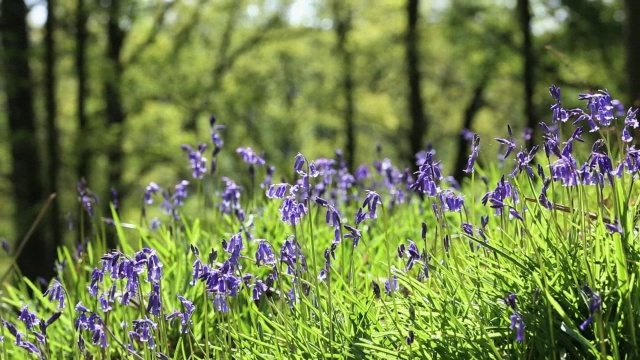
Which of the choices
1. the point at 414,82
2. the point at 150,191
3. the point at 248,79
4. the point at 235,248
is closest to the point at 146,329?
the point at 235,248

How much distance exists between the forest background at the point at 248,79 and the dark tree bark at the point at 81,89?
30 millimetres

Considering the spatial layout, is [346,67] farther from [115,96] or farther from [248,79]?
[115,96]

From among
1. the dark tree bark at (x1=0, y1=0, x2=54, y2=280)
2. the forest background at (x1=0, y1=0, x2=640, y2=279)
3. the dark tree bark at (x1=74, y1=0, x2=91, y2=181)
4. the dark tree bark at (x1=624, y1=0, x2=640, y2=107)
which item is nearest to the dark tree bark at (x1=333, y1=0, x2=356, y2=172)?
the forest background at (x1=0, y1=0, x2=640, y2=279)

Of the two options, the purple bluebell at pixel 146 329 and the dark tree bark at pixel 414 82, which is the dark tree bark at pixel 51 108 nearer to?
the dark tree bark at pixel 414 82

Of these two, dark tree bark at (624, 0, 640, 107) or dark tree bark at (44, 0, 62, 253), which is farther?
dark tree bark at (44, 0, 62, 253)

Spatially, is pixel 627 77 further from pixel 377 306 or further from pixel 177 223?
pixel 377 306

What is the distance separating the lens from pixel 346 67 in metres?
25.3

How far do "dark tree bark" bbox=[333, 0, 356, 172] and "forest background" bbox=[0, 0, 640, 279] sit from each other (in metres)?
0.05

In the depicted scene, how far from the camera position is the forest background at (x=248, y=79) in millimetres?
13328

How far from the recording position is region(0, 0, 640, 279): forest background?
1333cm

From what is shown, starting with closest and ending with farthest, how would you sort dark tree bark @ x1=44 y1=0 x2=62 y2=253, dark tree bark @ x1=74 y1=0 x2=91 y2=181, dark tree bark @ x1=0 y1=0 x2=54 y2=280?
1. dark tree bark @ x1=0 y1=0 x2=54 y2=280
2. dark tree bark @ x1=44 y1=0 x2=62 y2=253
3. dark tree bark @ x1=74 y1=0 x2=91 y2=181

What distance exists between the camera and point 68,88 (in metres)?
27.7

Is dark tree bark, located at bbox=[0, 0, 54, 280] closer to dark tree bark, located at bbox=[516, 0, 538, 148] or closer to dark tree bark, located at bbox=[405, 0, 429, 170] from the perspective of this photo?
dark tree bark, located at bbox=[516, 0, 538, 148]

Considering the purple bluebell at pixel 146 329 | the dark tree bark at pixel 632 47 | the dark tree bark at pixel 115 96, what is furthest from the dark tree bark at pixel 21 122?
the purple bluebell at pixel 146 329
